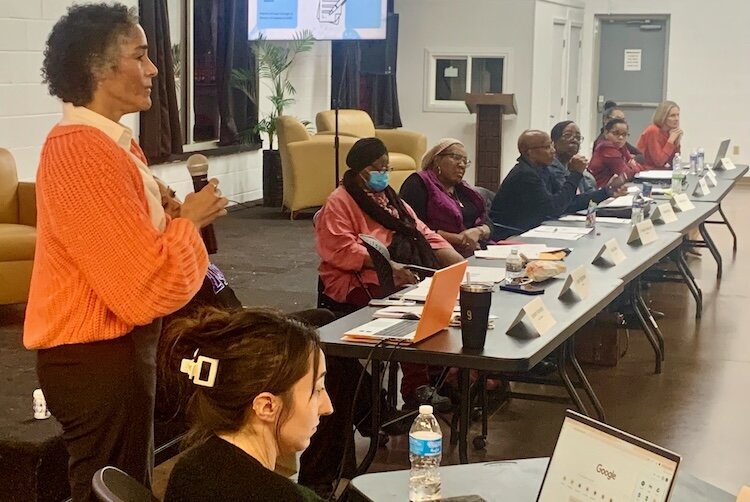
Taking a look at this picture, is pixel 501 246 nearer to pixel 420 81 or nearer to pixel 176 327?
pixel 176 327

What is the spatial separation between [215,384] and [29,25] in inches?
207

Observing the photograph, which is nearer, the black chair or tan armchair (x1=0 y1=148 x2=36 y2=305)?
the black chair

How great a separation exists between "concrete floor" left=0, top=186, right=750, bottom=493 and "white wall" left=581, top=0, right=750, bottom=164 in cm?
568

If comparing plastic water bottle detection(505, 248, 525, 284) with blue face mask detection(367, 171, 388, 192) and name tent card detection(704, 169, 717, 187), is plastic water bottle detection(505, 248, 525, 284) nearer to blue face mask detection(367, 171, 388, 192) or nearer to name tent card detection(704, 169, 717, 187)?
blue face mask detection(367, 171, 388, 192)

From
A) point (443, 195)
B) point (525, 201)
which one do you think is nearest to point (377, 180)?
point (443, 195)

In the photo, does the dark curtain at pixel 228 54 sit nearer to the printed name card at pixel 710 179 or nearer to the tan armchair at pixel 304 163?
the tan armchair at pixel 304 163

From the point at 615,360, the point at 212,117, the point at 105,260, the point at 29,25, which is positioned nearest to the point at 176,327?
the point at 105,260

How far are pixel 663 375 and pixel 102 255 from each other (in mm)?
3749

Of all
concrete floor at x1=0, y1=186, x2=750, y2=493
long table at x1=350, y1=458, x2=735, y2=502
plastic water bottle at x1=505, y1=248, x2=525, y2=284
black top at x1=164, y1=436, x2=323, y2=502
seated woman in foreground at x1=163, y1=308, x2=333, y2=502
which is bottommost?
concrete floor at x1=0, y1=186, x2=750, y2=493

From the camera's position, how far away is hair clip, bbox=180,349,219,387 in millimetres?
1695

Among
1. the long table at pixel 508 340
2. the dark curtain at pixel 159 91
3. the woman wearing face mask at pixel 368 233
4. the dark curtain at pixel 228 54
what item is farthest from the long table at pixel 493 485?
the dark curtain at pixel 228 54

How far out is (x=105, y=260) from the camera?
2.12m

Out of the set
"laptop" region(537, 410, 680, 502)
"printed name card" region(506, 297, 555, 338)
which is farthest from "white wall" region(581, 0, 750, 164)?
"laptop" region(537, 410, 680, 502)

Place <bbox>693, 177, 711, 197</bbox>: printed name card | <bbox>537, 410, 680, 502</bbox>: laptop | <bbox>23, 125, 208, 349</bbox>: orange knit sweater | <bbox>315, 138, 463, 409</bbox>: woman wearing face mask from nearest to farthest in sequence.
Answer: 1. <bbox>537, 410, 680, 502</bbox>: laptop
2. <bbox>23, 125, 208, 349</bbox>: orange knit sweater
3. <bbox>315, 138, 463, 409</bbox>: woman wearing face mask
4. <bbox>693, 177, 711, 197</bbox>: printed name card
